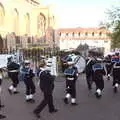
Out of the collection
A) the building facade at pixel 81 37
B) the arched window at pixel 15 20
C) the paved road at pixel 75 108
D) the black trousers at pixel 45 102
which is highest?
the arched window at pixel 15 20

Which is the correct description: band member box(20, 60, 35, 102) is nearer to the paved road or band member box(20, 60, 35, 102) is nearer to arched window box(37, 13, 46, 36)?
the paved road

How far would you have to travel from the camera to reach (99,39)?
4719 inches

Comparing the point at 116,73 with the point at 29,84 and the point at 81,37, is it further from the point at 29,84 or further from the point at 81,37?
the point at 81,37

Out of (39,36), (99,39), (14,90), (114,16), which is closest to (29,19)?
(39,36)

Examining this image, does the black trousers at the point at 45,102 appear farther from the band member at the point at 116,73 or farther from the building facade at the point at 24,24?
the building facade at the point at 24,24

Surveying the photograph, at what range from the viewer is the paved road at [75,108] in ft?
40.7

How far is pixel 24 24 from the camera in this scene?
61906mm

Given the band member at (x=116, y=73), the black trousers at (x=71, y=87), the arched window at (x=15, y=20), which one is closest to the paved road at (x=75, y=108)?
the band member at (x=116, y=73)

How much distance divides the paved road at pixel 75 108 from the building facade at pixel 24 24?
3151 centimetres

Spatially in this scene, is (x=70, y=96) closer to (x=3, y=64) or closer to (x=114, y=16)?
(x=3, y=64)

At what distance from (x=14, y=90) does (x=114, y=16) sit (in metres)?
29.9

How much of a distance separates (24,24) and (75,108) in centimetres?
4869

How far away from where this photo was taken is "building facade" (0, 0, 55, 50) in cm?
5300

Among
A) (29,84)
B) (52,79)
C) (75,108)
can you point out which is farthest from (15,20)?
(52,79)
